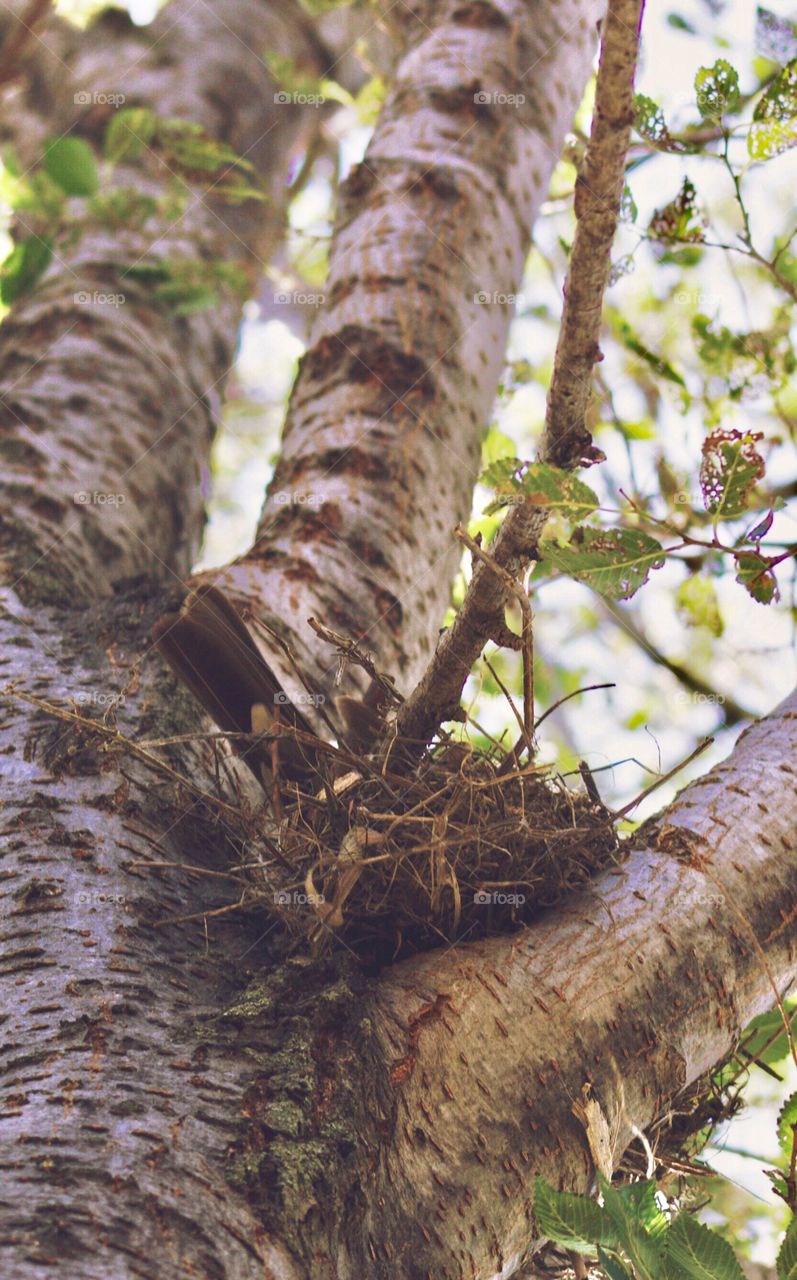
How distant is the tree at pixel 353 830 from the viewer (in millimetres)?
1120

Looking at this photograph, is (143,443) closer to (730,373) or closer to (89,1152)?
(730,373)

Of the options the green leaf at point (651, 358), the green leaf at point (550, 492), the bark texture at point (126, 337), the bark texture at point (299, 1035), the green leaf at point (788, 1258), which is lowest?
the green leaf at point (788, 1258)

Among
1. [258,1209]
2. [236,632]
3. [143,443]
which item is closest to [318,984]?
[258,1209]

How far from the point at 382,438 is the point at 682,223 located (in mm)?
729

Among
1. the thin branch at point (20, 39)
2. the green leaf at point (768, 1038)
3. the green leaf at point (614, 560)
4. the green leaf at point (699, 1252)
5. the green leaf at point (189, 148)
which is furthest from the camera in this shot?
the green leaf at point (189, 148)

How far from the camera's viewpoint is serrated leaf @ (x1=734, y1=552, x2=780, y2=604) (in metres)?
1.53

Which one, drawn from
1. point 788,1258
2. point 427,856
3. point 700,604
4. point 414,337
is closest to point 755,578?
point 427,856

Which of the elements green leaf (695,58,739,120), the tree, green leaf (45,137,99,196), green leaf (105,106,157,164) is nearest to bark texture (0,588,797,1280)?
the tree

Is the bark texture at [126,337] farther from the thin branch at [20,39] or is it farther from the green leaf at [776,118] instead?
the green leaf at [776,118]

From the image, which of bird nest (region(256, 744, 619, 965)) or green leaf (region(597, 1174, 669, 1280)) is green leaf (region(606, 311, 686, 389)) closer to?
bird nest (region(256, 744, 619, 965))

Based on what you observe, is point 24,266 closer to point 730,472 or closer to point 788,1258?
point 730,472

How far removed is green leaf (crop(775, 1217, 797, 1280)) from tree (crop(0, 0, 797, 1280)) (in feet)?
0.86

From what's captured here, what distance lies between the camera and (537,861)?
1.48 m

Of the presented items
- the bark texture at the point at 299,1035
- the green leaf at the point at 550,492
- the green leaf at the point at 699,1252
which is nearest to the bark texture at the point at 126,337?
the bark texture at the point at 299,1035
